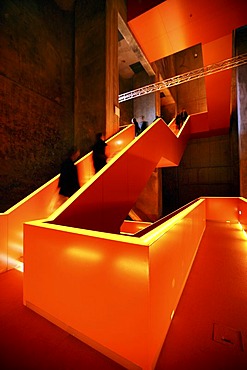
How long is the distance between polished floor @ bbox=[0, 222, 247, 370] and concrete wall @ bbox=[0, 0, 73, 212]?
4.02 meters

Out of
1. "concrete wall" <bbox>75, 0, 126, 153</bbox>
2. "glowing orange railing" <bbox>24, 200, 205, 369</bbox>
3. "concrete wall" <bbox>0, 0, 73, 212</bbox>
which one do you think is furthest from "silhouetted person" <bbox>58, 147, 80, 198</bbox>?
"concrete wall" <bbox>75, 0, 126, 153</bbox>

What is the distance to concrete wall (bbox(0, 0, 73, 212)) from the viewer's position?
5.42 metres

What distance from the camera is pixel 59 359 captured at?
1461 millimetres

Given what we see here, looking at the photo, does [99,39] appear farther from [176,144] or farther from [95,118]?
[176,144]

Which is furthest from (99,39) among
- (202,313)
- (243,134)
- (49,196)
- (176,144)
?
(202,313)

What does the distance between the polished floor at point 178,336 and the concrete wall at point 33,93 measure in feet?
13.2

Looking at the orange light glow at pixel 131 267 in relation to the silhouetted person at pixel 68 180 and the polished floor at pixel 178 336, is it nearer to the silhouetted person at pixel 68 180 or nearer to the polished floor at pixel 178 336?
the polished floor at pixel 178 336

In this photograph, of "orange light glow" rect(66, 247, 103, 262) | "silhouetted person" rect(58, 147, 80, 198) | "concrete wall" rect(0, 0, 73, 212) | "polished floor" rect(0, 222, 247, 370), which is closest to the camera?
"polished floor" rect(0, 222, 247, 370)

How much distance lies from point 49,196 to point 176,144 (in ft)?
18.3

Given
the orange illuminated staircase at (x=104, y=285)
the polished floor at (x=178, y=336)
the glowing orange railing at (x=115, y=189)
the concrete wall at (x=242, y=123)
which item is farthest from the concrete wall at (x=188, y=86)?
the orange illuminated staircase at (x=104, y=285)

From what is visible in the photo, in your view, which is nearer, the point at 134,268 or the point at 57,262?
the point at 134,268

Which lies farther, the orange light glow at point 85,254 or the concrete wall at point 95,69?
the concrete wall at point 95,69

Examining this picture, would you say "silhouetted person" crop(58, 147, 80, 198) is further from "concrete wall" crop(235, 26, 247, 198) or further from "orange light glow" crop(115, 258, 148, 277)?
"concrete wall" crop(235, 26, 247, 198)

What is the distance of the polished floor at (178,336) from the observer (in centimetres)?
144
